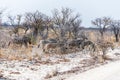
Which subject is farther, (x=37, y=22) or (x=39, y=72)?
(x=37, y=22)

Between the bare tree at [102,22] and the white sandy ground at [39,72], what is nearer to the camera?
the white sandy ground at [39,72]

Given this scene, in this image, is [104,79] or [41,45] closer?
[104,79]

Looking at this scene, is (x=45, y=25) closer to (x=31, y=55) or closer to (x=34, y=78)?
(x=31, y=55)

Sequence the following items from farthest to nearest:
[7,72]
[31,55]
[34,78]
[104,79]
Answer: [31,55], [7,72], [34,78], [104,79]

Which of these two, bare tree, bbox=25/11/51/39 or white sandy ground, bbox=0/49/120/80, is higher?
bare tree, bbox=25/11/51/39

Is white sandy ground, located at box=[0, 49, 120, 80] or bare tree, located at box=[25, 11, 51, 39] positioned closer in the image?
white sandy ground, located at box=[0, 49, 120, 80]

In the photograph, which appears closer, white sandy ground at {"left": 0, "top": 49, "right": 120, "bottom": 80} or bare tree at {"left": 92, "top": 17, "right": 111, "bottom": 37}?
white sandy ground at {"left": 0, "top": 49, "right": 120, "bottom": 80}

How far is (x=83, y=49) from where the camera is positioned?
4178cm

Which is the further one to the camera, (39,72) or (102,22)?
(102,22)

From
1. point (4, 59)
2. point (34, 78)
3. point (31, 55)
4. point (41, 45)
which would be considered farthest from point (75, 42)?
point (34, 78)

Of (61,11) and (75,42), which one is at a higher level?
(61,11)

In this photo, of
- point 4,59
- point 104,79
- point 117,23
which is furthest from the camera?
point 117,23

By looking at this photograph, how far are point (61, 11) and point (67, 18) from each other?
6.91 ft

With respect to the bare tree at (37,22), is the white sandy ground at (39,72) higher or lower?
lower
